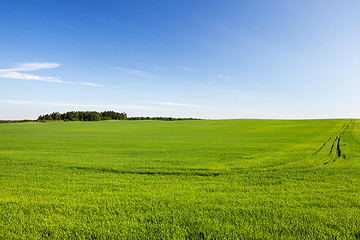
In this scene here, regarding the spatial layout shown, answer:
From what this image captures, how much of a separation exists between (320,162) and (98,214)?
43.8 feet

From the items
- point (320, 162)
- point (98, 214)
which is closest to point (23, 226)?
point (98, 214)

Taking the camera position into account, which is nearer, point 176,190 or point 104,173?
point 176,190

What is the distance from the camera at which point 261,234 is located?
15.6ft

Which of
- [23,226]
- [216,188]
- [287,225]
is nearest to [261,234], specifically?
[287,225]

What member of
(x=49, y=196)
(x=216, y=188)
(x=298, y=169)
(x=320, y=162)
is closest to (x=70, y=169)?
(x=49, y=196)

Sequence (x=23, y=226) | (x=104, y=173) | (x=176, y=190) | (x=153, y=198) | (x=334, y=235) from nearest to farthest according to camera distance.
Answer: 1. (x=334, y=235)
2. (x=23, y=226)
3. (x=153, y=198)
4. (x=176, y=190)
5. (x=104, y=173)

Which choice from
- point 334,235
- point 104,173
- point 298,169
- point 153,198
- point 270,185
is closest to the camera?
point 334,235

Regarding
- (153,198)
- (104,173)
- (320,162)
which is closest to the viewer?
(153,198)

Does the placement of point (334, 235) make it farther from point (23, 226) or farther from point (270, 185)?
point (23, 226)

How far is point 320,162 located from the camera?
505 inches

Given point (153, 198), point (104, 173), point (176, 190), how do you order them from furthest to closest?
1. point (104, 173)
2. point (176, 190)
3. point (153, 198)

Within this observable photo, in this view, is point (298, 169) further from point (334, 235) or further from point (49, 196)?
point (49, 196)

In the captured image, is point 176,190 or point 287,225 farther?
point 176,190

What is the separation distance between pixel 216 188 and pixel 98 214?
4402 millimetres
